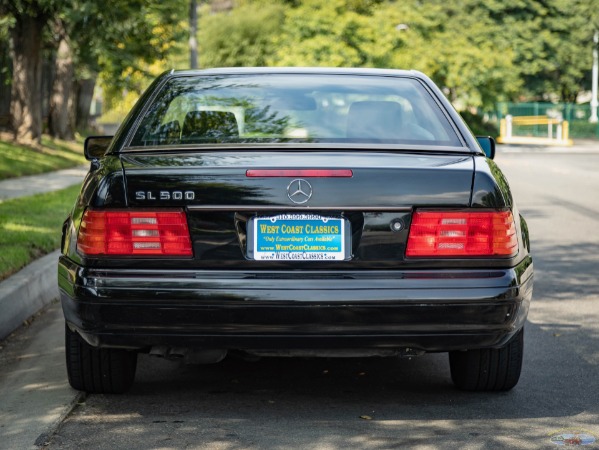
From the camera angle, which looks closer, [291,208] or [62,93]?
[291,208]


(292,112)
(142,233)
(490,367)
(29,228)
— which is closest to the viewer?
(142,233)

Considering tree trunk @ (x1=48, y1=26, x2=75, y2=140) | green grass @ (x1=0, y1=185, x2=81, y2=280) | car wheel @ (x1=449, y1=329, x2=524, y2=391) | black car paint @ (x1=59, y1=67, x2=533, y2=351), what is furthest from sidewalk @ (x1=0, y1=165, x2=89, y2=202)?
black car paint @ (x1=59, y1=67, x2=533, y2=351)

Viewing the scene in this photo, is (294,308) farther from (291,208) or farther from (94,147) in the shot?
(94,147)

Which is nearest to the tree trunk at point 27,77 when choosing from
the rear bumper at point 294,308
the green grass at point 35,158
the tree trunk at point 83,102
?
the green grass at point 35,158

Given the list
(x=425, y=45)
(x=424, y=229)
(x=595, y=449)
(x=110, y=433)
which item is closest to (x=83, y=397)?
(x=110, y=433)

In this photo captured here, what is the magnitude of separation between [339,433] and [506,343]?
83 cm

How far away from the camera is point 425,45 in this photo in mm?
55531

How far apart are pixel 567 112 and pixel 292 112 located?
59.4 metres

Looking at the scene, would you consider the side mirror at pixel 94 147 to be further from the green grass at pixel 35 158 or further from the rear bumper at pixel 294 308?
the green grass at pixel 35 158

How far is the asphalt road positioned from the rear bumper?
356 millimetres

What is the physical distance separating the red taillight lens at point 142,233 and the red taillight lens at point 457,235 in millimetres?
901

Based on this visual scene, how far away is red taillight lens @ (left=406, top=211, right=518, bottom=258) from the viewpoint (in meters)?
4.88

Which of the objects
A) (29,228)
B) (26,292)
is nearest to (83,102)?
(29,228)

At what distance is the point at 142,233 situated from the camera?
4.88 m
